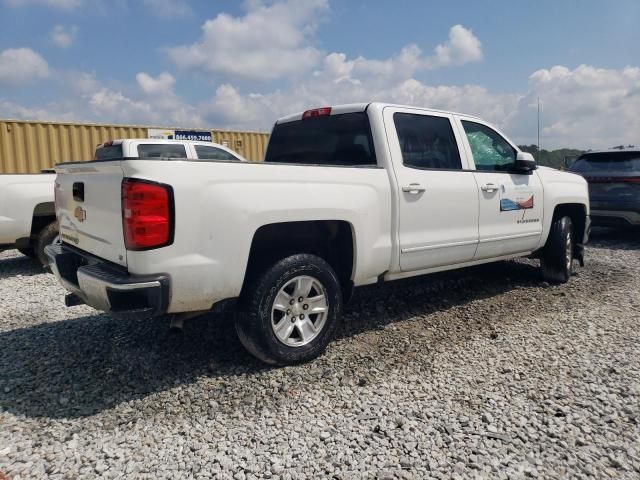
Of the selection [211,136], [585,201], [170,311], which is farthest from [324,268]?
[211,136]

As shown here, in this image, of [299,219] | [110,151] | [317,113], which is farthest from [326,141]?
[110,151]

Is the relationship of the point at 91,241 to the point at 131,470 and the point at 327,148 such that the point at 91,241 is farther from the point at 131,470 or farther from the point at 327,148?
Answer: the point at 327,148

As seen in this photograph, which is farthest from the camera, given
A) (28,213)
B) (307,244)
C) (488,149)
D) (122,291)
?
(28,213)

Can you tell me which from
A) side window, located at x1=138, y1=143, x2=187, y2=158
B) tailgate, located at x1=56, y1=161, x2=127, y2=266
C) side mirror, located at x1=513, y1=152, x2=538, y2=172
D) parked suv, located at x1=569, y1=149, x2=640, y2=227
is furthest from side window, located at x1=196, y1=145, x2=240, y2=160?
parked suv, located at x1=569, y1=149, x2=640, y2=227

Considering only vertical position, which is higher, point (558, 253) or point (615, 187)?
point (615, 187)

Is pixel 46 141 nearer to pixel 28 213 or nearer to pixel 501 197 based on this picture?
pixel 28 213

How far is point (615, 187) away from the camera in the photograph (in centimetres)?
852

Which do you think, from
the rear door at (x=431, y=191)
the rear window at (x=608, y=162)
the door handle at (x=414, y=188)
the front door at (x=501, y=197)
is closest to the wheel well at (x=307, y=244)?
the rear door at (x=431, y=191)

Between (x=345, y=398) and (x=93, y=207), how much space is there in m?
2.06

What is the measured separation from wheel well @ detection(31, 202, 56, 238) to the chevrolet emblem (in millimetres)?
3532

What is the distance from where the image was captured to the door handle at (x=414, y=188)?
3856 millimetres

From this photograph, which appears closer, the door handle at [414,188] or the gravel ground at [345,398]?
the gravel ground at [345,398]

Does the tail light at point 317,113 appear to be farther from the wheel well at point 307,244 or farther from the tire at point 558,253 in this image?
the tire at point 558,253

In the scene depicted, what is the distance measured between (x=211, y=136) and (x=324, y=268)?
38.3ft
